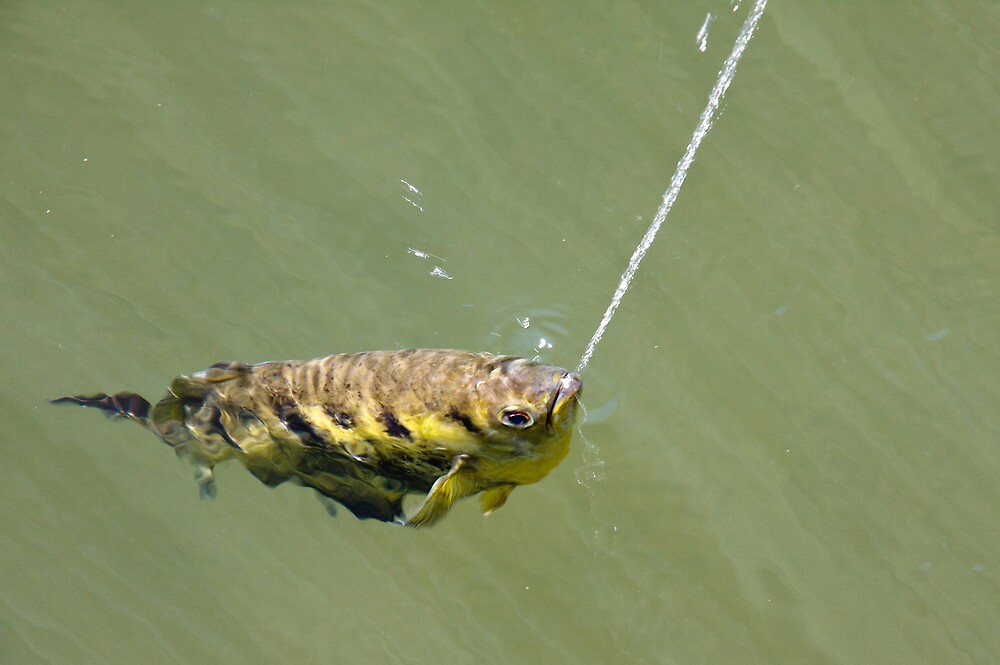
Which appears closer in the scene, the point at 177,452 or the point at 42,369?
the point at 177,452

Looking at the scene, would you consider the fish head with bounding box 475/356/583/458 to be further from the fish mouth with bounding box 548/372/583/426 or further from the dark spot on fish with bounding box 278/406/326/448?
the dark spot on fish with bounding box 278/406/326/448

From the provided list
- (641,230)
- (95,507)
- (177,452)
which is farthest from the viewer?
(641,230)

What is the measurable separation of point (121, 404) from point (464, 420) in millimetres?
2154

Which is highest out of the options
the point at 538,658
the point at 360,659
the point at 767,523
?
the point at 767,523

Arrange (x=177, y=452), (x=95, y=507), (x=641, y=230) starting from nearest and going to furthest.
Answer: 1. (x=177, y=452)
2. (x=95, y=507)
3. (x=641, y=230)

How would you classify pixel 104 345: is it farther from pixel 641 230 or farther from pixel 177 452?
pixel 641 230

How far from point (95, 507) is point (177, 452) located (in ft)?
2.27

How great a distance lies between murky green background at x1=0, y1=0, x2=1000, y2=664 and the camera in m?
4.62

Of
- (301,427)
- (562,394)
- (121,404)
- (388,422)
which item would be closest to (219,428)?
(301,427)

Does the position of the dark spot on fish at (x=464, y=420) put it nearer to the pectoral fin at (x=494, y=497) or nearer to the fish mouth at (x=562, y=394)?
the fish mouth at (x=562, y=394)

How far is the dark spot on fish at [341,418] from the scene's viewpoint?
11.4 ft

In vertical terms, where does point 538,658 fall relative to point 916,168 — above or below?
below

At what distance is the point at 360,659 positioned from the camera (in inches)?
179

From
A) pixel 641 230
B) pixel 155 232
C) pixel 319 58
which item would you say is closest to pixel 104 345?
pixel 155 232
